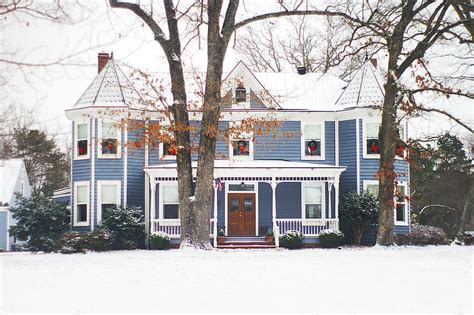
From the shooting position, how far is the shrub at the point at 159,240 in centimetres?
2823

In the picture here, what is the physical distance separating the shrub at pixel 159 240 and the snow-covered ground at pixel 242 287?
454 inches

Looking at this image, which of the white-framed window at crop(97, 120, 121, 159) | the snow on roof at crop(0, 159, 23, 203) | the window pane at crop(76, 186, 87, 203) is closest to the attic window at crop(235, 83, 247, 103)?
the white-framed window at crop(97, 120, 121, 159)

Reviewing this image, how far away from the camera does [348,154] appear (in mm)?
30188

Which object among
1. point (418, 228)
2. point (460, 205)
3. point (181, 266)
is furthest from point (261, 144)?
point (460, 205)

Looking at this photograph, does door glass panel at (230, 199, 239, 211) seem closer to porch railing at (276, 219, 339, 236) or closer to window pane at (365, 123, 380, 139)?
porch railing at (276, 219, 339, 236)

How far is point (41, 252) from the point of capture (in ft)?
92.6

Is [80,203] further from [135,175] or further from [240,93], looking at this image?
[240,93]

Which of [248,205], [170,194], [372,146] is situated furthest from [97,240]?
[372,146]

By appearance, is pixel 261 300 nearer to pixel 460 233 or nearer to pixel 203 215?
pixel 203 215

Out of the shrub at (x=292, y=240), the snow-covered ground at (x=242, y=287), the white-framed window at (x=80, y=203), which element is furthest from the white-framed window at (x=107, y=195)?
the snow-covered ground at (x=242, y=287)

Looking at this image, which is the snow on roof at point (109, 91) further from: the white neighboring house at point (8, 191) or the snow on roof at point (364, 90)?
the snow on roof at point (364, 90)

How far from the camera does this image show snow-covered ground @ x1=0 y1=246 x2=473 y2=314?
10039mm

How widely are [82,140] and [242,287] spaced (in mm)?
19431

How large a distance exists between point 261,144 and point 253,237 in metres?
4.13
